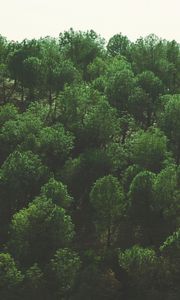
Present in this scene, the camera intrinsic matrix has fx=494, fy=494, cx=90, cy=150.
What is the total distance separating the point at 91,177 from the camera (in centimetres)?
8919

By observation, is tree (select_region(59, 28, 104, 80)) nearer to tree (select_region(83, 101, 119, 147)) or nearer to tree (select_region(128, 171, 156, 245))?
tree (select_region(83, 101, 119, 147))

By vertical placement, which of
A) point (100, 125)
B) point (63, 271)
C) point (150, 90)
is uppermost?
point (150, 90)

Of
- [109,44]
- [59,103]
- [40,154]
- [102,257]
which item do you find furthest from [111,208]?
[109,44]

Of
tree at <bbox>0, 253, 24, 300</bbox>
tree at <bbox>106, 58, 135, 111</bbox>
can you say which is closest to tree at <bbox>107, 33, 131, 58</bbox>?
tree at <bbox>106, 58, 135, 111</bbox>

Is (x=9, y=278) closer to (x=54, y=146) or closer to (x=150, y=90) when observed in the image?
(x=54, y=146)

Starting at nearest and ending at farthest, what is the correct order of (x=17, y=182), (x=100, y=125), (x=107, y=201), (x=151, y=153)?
(x=107, y=201) → (x=17, y=182) → (x=151, y=153) → (x=100, y=125)

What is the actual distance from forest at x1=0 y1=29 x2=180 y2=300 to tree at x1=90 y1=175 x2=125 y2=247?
17 cm

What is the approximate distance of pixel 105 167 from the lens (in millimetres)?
89938

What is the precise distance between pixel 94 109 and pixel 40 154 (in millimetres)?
14606

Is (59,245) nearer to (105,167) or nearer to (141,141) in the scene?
(105,167)

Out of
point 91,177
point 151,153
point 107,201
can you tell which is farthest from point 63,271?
point 151,153

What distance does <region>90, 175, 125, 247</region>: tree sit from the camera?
78250mm

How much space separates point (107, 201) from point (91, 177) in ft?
38.5

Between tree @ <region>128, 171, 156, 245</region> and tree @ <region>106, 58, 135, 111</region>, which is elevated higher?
tree @ <region>106, 58, 135, 111</region>
